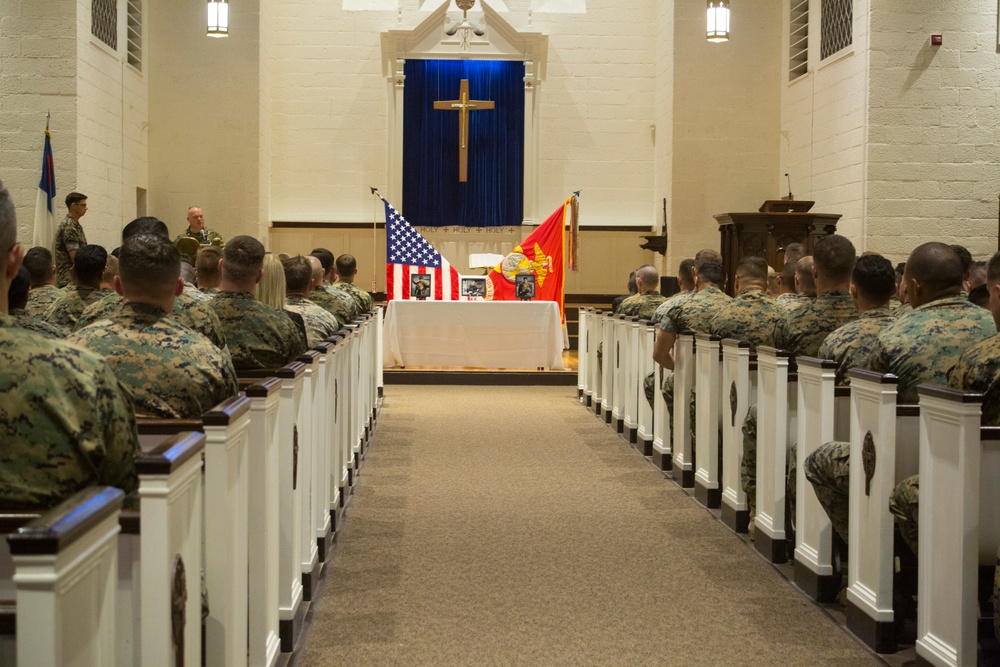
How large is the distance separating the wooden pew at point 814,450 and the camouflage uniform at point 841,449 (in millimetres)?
73

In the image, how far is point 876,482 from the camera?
3488mm

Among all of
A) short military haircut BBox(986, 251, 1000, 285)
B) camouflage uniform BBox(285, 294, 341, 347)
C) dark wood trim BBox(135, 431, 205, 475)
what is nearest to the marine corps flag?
camouflage uniform BBox(285, 294, 341, 347)

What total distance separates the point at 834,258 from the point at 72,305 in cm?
351

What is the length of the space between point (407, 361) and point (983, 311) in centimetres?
859

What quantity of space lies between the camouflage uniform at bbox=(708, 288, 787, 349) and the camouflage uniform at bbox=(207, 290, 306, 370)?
244 cm

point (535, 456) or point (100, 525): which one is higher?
point (100, 525)

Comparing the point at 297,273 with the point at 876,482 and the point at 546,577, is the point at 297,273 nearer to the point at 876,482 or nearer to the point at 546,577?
the point at 546,577

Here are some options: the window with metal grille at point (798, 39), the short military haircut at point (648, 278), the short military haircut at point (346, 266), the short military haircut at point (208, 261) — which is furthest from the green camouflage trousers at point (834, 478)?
the window with metal grille at point (798, 39)

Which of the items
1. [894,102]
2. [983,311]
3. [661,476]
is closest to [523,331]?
[894,102]

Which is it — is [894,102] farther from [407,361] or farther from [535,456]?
[535,456]

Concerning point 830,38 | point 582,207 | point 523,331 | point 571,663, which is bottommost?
point 571,663

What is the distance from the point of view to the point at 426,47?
51.6 feet

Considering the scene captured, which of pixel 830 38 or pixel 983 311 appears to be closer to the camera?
pixel 983 311

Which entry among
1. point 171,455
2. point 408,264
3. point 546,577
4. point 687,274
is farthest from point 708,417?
point 408,264
